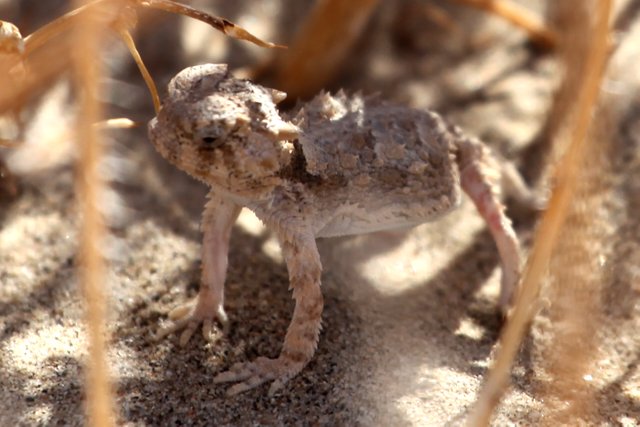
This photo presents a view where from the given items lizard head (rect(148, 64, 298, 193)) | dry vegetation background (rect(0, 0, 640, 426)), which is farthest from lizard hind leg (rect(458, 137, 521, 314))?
lizard head (rect(148, 64, 298, 193))

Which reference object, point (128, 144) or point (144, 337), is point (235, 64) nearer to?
point (128, 144)

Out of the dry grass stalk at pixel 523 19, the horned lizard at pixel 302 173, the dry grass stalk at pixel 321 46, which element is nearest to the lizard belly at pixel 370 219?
the horned lizard at pixel 302 173

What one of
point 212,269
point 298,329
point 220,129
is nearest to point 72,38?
point 220,129

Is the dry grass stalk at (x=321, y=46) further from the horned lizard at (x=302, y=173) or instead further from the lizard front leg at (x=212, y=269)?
the lizard front leg at (x=212, y=269)

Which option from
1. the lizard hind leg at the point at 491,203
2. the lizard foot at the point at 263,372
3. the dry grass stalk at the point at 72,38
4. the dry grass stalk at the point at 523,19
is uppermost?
the dry grass stalk at the point at 72,38

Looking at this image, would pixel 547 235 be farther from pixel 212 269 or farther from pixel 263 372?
pixel 212 269

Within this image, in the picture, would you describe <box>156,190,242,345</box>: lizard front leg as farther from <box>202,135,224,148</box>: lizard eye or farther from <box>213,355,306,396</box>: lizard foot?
<box>202,135,224,148</box>: lizard eye
